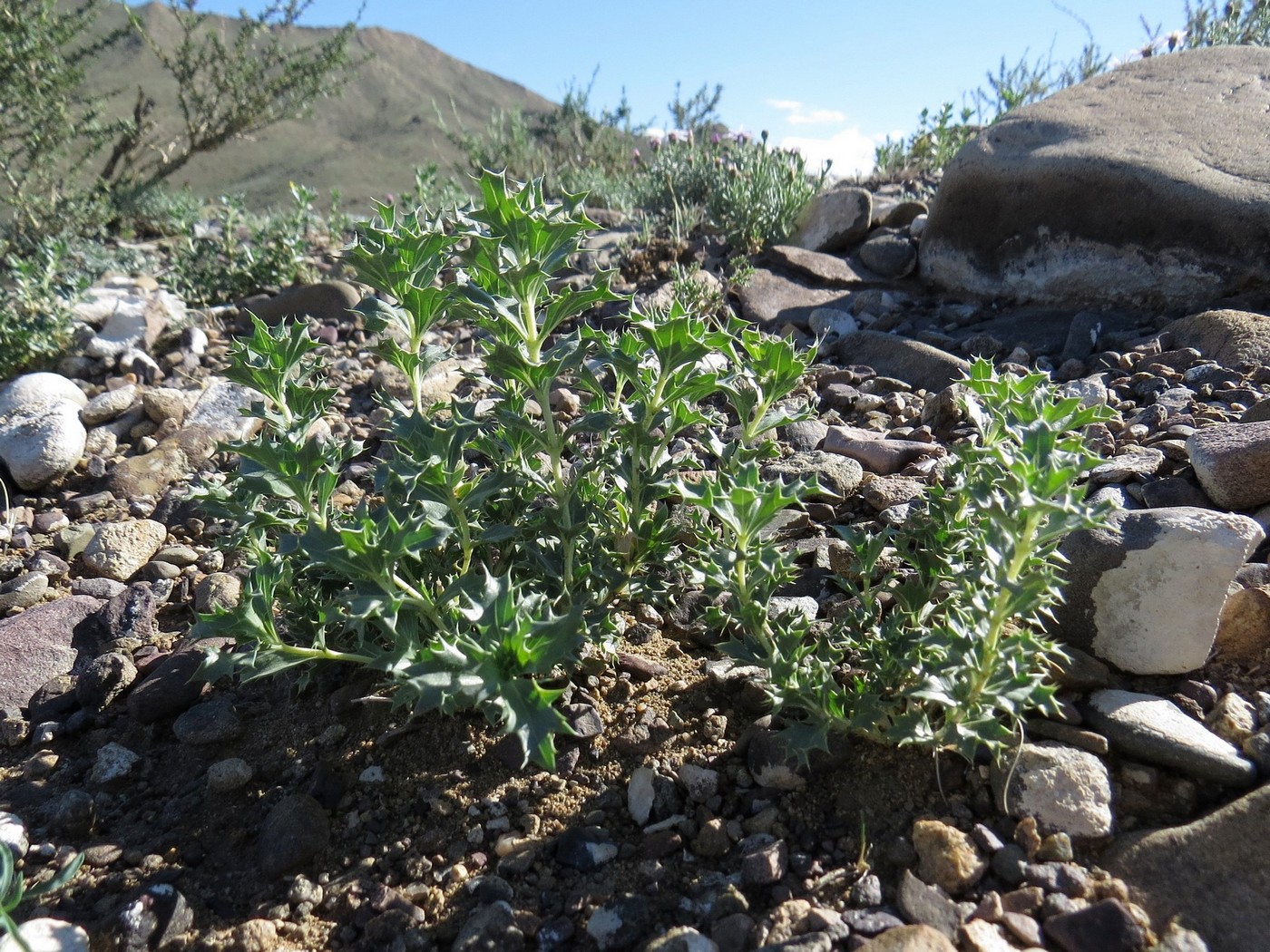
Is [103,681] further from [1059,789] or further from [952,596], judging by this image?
A: [1059,789]

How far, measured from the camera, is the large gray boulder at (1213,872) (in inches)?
65.4

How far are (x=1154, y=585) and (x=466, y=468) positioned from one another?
1.69 meters

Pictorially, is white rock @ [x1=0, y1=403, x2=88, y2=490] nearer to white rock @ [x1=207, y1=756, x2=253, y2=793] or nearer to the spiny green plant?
white rock @ [x1=207, y1=756, x2=253, y2=793]

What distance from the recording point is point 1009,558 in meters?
1.72

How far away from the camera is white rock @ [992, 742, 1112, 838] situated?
74.0 inches

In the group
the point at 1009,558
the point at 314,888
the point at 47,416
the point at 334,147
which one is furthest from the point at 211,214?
the point at 334,147

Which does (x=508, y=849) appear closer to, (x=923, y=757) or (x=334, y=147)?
(x=923, y=757)

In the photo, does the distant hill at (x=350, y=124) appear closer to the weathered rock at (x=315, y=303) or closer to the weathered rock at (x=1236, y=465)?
the weathered rock at (x=315, y=303)

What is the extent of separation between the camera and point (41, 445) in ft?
13.0

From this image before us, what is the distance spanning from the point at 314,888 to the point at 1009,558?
1579mm

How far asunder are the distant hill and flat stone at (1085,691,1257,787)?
2095 cm

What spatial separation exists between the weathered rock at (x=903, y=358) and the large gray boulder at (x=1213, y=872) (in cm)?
227

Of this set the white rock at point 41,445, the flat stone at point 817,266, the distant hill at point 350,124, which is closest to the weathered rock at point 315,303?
the white rock at point 41,445

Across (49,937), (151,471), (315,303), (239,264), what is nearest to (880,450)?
(49,937)
